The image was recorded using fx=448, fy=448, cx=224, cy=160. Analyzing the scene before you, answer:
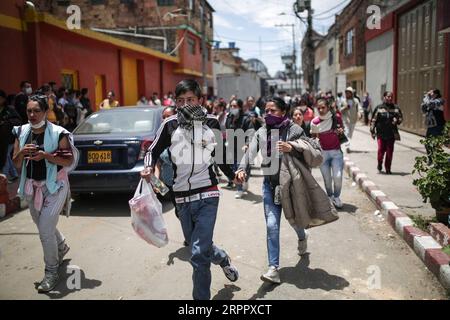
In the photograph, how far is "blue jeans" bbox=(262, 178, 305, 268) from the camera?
4.10 m

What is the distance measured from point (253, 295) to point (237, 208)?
320 centimetres

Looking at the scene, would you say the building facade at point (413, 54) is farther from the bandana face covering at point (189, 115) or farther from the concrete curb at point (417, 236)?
the bandana face covering at point (189, 115)

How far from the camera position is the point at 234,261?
470 cm

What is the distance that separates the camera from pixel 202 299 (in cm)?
342

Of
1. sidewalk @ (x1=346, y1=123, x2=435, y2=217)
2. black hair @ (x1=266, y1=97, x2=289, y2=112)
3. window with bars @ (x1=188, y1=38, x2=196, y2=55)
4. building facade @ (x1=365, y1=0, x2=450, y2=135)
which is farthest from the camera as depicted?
window with bars @ (x1=188, y1=38, x2=196, y2=55)

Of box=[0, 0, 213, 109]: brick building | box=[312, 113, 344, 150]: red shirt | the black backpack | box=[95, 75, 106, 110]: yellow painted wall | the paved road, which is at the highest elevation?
box=[0, 0, 213, 109]: brick building

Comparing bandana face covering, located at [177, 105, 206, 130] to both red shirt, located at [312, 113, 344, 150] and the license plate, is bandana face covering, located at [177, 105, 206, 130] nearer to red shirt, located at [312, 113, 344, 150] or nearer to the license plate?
the license plate

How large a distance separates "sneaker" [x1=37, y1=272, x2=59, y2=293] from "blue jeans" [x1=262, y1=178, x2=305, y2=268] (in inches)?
77.7

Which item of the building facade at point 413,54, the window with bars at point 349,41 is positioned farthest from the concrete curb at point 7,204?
the window with bars at point 349,41

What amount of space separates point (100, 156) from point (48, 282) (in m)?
2.92

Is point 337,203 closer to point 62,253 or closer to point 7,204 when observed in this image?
point 62,253

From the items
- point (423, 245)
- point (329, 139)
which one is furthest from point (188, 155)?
point (329, 139)

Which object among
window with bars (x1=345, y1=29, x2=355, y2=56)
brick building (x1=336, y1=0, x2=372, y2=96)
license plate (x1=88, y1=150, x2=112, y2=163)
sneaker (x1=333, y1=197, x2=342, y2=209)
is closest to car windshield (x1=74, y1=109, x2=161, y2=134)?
license plate (x1=88, y1=150, x2=112, y2=163)
